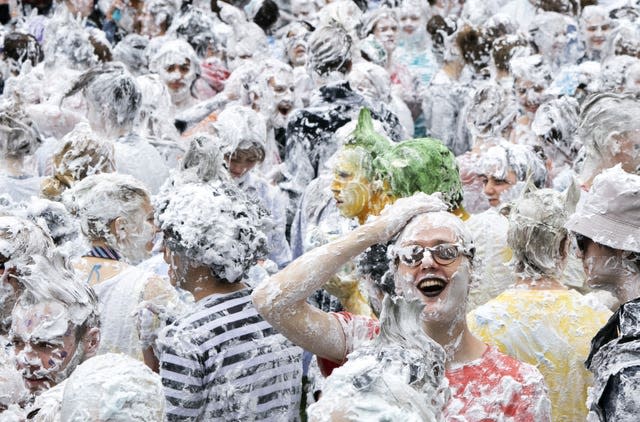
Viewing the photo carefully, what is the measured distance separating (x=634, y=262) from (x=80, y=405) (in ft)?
6.68

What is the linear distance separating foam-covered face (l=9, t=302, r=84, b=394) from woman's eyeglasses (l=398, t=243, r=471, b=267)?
126 cm

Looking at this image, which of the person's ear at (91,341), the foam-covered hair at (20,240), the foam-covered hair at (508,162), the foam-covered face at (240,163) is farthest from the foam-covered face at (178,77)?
the person's ear at (91,341)

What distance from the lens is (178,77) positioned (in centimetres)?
1138

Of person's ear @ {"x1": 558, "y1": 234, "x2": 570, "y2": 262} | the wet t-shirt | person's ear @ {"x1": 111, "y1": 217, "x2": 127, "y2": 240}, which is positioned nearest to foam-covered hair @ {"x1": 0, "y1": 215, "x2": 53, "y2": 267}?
person's ear @ {"x1": 111, "y1": 217, "x2": 127, "y2": 240}

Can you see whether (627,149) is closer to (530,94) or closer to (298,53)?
(530,94)

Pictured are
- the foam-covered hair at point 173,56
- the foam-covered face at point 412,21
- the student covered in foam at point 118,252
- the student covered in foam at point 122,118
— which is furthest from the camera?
the foam-covered face at point 412,21

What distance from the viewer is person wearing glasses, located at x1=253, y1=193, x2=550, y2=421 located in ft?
15.2

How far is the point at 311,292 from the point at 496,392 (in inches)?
27.2

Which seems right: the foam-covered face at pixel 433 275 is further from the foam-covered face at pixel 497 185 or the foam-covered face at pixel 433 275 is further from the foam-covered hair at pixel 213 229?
the foam-covered face at pixel 497 185

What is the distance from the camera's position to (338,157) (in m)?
6.39

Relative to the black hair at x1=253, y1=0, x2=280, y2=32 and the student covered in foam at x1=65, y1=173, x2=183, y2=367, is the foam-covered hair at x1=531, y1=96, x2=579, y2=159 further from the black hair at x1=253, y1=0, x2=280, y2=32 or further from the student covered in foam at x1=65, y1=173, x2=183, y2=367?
the black hair at x1=253, y1=0, x2=280, y2=32

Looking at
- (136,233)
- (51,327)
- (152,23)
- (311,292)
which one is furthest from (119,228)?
(152,23)

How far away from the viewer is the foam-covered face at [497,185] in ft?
26.3

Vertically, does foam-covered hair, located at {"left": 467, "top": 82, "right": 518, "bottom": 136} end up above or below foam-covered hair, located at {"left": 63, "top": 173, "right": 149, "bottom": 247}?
below
